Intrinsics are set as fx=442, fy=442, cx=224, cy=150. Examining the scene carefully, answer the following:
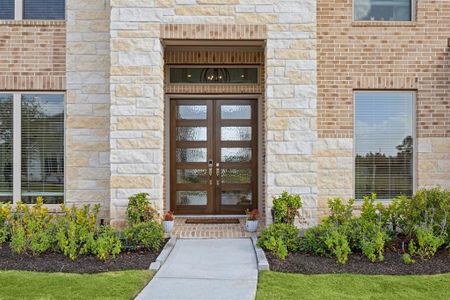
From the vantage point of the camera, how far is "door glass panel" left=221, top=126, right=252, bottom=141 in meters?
9.62

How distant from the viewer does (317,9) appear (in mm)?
8453

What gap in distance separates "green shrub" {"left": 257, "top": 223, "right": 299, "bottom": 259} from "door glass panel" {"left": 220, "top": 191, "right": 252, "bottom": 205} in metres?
2.98

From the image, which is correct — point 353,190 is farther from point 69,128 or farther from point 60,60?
point 60,60

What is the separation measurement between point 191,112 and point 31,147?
329cm

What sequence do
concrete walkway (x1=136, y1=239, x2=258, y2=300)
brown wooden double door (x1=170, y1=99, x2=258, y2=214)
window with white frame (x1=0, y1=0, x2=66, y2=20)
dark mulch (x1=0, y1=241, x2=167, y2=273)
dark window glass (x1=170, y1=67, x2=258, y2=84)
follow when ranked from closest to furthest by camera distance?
1. concrete walkway (x1=136, y1=239, x2=258, y2=300)
2. dark mulch (x1=0, y1=241, x2=167, y2=273)
3. window with white frame (x1=0, y1=0, x2=66, y2=20)
4. dark window glass (x1=170, y1=67, x2=258, y2=84)
5. brown wooden double door (x1=170, y1=99, x2=258, y2=214)

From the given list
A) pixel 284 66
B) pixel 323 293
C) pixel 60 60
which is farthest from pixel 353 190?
pixel 60 60

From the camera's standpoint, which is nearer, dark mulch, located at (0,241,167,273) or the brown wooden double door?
→ dark mulch, located at (0,241,167,273)

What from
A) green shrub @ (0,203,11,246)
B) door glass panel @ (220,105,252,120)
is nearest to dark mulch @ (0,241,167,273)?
green shrub @ (0,203,11,246)

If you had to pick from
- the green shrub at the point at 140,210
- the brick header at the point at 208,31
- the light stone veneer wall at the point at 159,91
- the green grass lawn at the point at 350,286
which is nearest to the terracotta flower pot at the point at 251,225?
the light stone veneer wall at the point at 159,91

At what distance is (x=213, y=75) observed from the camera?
9.28 metres

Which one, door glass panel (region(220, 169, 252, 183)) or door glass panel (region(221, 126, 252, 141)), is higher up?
door glass panel (region(221, 126, 252, 141))

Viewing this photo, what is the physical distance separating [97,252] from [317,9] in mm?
5910

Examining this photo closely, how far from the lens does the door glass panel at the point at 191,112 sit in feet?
31.5

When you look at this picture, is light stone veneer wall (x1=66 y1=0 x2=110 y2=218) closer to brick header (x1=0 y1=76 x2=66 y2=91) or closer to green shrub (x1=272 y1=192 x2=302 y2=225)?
brick header (x1=0 y1=76 x2=66 y2=91)
